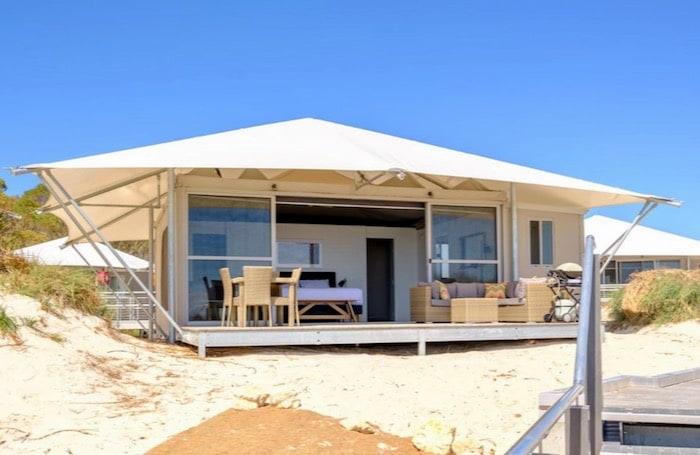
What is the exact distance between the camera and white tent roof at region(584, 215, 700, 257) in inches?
1020

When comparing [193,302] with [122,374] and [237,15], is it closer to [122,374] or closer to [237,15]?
[122,374]

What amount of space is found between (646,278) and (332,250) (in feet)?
18.2

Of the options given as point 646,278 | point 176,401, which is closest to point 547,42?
point 646,278

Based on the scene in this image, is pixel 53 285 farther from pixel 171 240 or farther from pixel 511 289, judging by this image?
pixel 511 289

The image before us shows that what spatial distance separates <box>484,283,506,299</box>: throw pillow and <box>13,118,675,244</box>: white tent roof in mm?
1626

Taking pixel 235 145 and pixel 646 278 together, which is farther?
pixel 646 278

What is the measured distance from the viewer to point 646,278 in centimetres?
1306

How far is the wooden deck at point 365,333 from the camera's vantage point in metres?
9.23

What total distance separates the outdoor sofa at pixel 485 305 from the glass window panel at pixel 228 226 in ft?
8.01

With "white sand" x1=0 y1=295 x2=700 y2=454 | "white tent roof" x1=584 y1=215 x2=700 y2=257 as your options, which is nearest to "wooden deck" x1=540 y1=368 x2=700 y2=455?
"white sand" x1=0 y1=295 x2=700 y2=454

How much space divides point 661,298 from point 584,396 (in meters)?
10.9

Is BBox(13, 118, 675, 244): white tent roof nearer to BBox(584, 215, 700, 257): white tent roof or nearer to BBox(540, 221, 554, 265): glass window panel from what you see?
BBox(540, 221, 554, 265): glass window panel

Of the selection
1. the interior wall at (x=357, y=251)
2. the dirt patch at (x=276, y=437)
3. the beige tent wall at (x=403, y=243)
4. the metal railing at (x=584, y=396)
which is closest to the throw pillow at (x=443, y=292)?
the beige tent wall at (x=403, y=243)

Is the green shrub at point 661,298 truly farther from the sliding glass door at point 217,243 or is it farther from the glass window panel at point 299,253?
the sliding glass door at point 217,243
